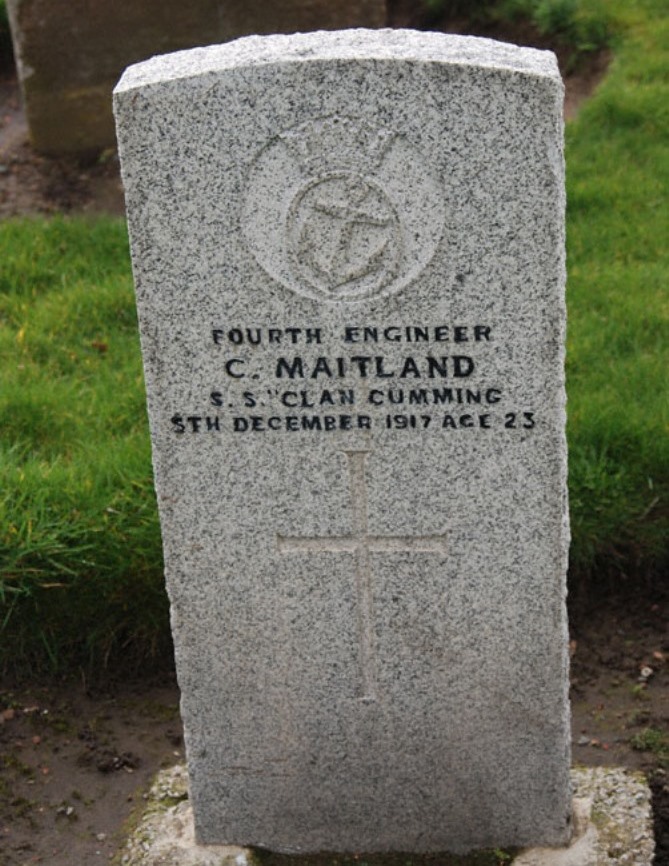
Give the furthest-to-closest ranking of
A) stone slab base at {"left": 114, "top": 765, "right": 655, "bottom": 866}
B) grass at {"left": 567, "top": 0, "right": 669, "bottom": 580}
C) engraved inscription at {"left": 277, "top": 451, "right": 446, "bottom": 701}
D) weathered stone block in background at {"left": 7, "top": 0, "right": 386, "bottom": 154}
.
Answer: weathered stone block in background at {"left": 7, "top": 0, "right": 386, "bottom": 154}, grass at {"left": 567, "top": 0, "right": 669, "bottom": 580}, stone slab base at {"left": 114, "top": 765, "right": 655, "bottom": 866}, engraved inscription at {"left": 277, "top": 451, "right": 446, "bottom": 701}

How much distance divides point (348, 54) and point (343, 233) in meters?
0.34

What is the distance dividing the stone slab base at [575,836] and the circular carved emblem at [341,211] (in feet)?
4.67

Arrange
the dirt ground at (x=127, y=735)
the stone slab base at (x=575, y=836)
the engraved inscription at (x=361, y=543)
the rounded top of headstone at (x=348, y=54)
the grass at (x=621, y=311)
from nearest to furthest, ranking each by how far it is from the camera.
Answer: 1. the rounded top of headstone at (x=348, y=54)
2. the engraved inscription at (x=361, y=543)
3. the stone slab base at (x=575, y=836)
4. the dirt ground at (x=127, y=735)
5. the grass at (x=621, y=311)

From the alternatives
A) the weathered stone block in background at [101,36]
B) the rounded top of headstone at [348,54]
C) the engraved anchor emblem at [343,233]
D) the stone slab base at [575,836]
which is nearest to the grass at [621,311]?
the stone slab base at [575,836]

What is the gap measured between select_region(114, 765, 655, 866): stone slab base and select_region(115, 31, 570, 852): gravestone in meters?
0.05

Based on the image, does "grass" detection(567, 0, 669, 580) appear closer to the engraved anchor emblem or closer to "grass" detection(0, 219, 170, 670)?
"grass" detection(0, 219, 170, 670)

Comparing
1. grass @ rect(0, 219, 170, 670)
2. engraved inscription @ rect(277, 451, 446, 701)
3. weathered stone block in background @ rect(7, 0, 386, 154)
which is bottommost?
grass @ rect(0, 219, 170, 670)

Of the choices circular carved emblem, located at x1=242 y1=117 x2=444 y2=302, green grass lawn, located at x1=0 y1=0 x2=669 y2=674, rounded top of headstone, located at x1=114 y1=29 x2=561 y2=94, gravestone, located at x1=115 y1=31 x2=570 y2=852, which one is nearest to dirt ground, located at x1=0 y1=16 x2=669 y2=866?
green grass lawn, located at x1=0 y1=0 x2=669 y2=674

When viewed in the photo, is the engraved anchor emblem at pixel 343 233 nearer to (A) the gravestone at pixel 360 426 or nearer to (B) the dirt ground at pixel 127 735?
(A) the gravestone at pixel 360 426

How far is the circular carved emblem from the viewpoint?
276 centimetres

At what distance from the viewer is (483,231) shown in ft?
9.20

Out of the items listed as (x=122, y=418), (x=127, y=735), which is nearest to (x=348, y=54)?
(x=127, y=735)

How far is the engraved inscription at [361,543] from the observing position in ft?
10.1

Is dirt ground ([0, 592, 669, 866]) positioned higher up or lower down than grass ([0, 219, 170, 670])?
lower down
